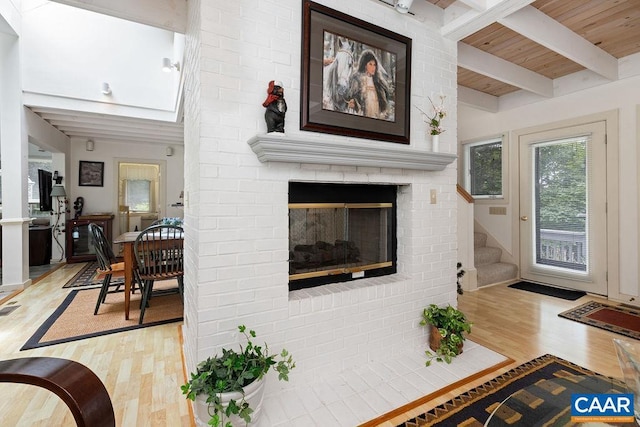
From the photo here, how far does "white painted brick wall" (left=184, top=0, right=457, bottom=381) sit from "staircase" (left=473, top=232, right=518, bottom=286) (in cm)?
224

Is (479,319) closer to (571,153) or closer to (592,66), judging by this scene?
(571,153)

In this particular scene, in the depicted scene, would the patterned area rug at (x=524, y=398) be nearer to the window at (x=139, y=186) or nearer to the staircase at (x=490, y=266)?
the staircase at (x=490, y=266)

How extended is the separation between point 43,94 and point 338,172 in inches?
181

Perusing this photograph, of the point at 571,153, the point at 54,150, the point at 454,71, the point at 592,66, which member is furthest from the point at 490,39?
the point at 54,150

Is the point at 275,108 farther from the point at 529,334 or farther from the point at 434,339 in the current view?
the point at 529,334

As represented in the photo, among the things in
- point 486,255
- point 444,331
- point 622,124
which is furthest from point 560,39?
point 444,331

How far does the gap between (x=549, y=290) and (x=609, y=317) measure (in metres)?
0.85

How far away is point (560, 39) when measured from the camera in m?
2.67

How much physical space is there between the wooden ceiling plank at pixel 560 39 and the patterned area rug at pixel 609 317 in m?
2.54

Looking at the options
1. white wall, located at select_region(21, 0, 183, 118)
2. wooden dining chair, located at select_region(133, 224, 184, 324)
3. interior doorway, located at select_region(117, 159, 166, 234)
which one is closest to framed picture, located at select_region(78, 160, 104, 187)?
interior doorway, located at select_region(117, 159, 166, 234)

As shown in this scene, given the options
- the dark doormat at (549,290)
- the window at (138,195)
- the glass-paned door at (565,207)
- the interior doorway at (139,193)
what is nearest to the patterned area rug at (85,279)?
the interior doorway at (139,193)

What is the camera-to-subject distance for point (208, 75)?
1.54 metres

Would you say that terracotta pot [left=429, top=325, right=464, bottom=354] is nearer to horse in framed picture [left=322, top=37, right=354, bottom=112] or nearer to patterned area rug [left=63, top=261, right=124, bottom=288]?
horse in framed picture [left=322, top=37, right=354, bottom=112]

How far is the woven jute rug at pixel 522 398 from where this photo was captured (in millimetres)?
1027
